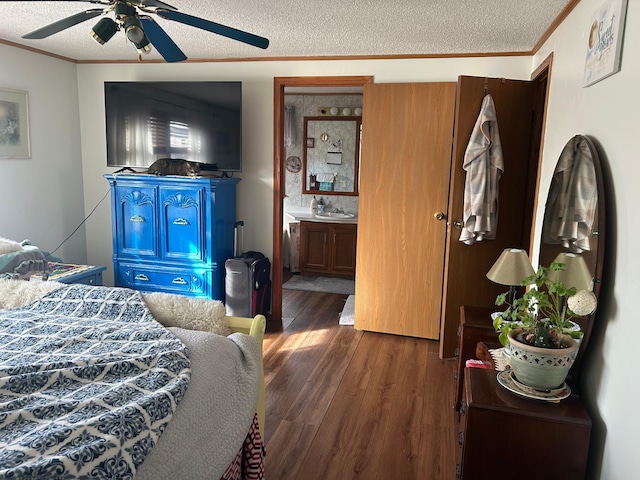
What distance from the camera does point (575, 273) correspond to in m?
1.75

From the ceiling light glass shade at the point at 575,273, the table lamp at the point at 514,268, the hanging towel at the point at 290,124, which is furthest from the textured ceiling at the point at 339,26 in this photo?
the hanging towel at the point at 290,124

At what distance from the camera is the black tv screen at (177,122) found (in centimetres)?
402

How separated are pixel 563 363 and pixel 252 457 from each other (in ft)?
3.83

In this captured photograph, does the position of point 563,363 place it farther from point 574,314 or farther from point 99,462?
point 99,462

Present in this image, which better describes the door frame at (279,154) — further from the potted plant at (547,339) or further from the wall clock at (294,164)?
the potted plant at (547,339)

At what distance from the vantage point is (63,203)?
4.47 metres

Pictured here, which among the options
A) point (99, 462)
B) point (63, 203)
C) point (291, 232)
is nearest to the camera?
point (99, 462)

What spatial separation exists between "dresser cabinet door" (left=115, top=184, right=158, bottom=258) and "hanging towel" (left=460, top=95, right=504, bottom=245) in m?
2.49

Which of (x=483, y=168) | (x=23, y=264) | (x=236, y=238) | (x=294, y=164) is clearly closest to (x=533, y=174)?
(x=483, y=168)

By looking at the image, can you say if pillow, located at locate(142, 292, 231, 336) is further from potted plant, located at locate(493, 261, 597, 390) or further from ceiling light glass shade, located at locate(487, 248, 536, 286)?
ceiling light glass shade, located at locate(487, 248, 536, 286)

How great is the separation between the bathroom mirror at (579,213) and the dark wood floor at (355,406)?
0.97 m

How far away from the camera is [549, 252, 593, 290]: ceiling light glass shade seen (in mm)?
1688

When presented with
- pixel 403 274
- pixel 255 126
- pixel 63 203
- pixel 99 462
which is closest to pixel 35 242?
pixel 63 203

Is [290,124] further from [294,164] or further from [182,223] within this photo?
[182,223]
